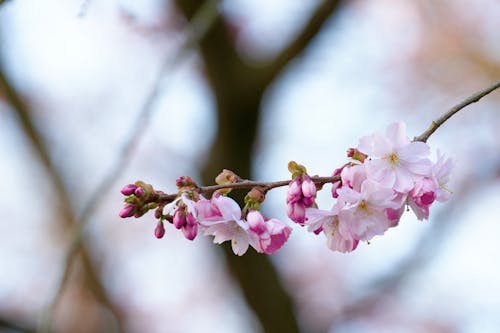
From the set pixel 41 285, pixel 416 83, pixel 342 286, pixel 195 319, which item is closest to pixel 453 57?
pixel 416 83

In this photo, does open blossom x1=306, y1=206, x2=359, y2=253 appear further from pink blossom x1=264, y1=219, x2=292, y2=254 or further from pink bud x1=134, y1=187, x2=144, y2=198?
pink bud x1=134, y1=187, x2=144, y2=198

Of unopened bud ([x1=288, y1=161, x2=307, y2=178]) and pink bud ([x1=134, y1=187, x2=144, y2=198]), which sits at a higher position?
unopened bud ([x1=288, y1=161, x2=307, y2=178])

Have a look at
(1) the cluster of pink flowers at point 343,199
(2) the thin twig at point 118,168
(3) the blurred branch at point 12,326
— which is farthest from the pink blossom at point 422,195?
(3) the blurred branch at point 12,326

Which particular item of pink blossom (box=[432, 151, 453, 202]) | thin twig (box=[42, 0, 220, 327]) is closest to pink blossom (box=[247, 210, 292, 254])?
pink blossom (box=[432, 151, 453, 202])

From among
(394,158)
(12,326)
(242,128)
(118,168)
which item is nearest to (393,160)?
(394,158)

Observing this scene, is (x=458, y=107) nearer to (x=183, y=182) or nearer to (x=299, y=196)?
(x=299, y=196)

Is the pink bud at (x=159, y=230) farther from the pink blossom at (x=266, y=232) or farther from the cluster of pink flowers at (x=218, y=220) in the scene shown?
the pink blossom at (x=266, y=232)

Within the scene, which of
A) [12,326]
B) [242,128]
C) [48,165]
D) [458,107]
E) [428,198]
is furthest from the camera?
[48,165]
